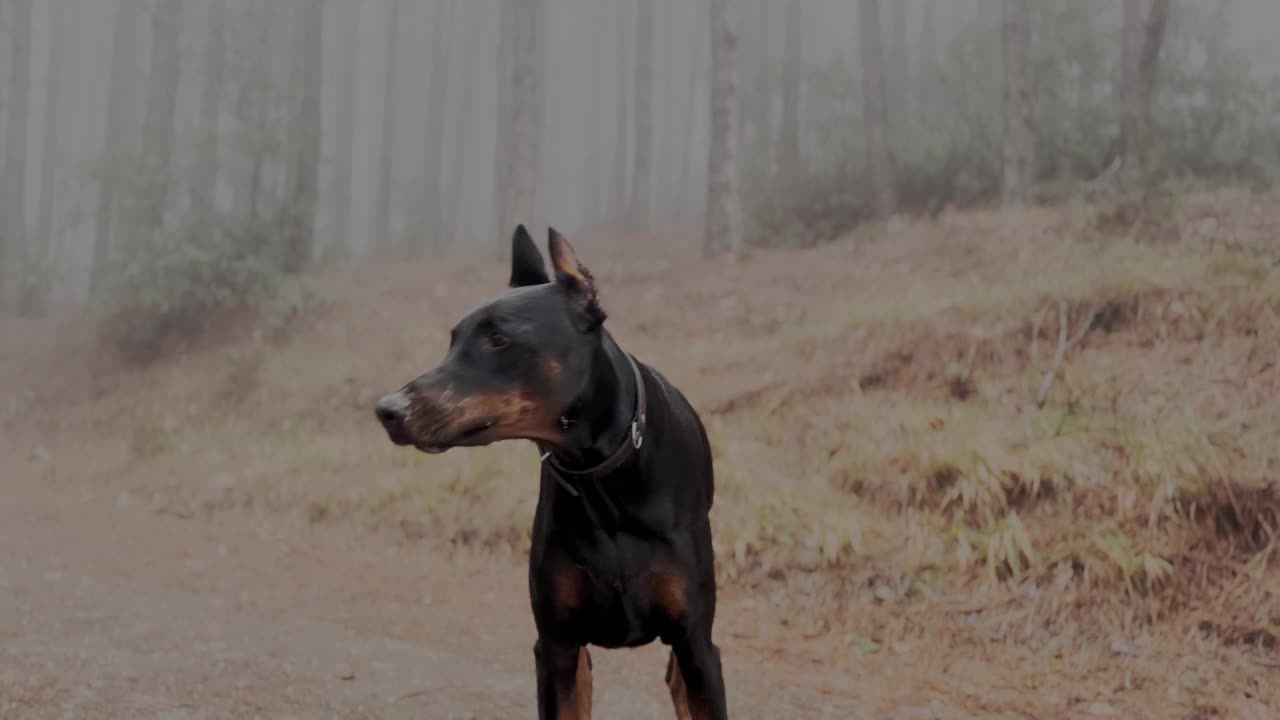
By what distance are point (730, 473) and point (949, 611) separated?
2.24m

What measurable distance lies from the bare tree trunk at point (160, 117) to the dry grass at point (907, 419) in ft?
9.49

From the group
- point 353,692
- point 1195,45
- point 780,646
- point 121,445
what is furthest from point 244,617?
point 1195,45

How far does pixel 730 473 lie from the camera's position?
7.65 metres

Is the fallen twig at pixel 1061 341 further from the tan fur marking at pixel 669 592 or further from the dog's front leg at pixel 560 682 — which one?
the dog's front leg at pixel 560 682

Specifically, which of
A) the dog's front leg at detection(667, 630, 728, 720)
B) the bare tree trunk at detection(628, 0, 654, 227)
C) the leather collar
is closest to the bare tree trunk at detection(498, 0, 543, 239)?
the bare tree trunk at detection(628, 0, 654, 227)

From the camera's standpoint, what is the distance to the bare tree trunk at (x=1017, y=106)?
1404 centimetres

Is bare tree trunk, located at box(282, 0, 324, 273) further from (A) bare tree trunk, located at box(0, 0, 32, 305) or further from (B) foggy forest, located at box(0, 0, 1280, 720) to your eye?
(A) bare tree trunk, located at box(0, 0, 32, 305)

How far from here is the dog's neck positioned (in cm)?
260

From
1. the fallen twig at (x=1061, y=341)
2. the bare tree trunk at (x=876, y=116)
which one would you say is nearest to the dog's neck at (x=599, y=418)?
the fallen twig at (x=1061, y=341)

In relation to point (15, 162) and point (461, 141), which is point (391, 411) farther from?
point (461, 141)

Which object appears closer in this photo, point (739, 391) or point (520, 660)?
point (520, 660)

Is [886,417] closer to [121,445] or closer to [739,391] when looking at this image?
[739,391]

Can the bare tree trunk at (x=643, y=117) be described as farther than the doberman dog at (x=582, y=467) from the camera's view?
Yes

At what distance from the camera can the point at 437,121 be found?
30.1m
